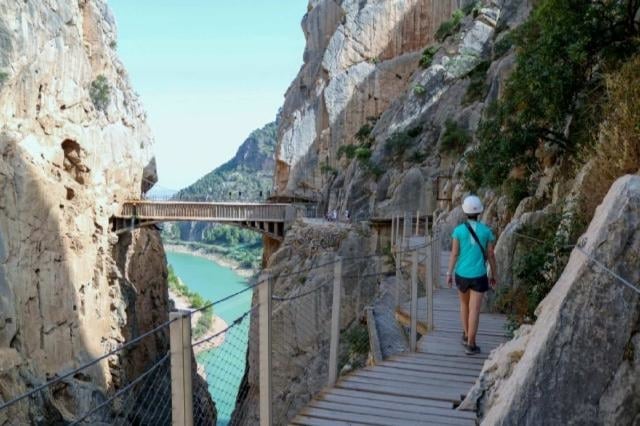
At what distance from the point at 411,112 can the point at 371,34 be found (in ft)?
36.3

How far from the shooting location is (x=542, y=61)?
8.89m

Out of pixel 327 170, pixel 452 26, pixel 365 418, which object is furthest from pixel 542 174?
pixel 327 170

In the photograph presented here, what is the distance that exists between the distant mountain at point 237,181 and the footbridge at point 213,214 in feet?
286

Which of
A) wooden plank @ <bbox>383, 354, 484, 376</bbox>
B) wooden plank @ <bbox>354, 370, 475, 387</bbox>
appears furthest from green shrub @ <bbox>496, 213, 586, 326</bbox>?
wooden plank @ <bbox>354, 370, 475, 387</bbox>

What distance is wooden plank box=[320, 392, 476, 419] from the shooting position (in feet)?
15.0

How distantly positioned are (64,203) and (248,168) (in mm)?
140216

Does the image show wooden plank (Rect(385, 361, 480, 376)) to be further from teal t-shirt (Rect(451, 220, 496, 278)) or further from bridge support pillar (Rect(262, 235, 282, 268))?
bridge support pillar (Rect(262, 235, 282, 268))

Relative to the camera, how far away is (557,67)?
346 inches

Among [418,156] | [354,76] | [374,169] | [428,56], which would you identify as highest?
[428,56]

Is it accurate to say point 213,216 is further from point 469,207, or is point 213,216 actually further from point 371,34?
point 469,207

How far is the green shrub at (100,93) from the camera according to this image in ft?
96.5

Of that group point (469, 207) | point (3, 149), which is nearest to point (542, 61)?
point (469, 207)

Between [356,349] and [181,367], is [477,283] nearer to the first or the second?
[181,367]

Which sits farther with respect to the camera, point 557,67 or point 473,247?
point 557,67
